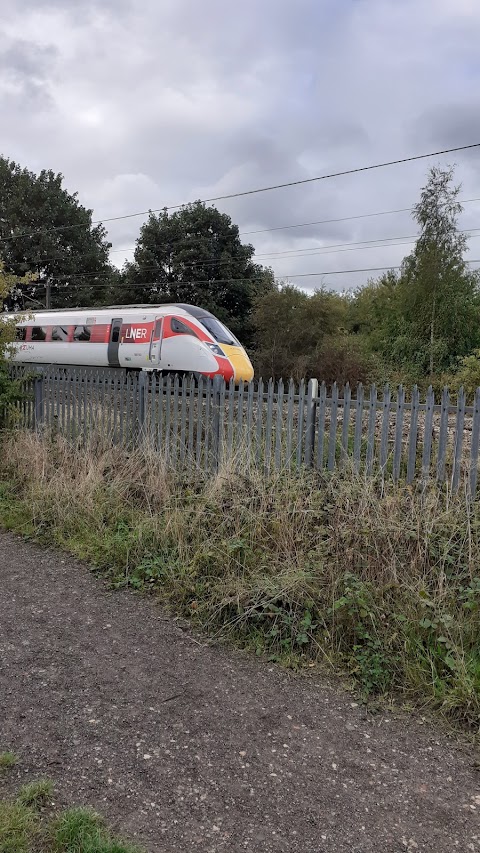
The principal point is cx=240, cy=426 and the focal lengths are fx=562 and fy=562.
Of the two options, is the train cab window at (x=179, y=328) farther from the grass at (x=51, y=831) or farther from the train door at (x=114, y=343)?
the grass at (x=51, y=831)

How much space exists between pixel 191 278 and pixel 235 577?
33217 mm

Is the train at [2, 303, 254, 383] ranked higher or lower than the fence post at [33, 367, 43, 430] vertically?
higher

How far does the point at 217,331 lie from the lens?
50.5 feet

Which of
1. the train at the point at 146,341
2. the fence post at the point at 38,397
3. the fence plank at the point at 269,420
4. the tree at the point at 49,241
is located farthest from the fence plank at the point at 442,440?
the tree at the point at 49,241

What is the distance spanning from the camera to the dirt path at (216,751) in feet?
7.27

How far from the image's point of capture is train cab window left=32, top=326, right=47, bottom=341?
1889 centimetres

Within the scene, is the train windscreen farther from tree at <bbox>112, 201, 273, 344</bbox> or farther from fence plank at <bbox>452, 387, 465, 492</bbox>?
tree at <bbox>112, 201, 273, 344</bbox>

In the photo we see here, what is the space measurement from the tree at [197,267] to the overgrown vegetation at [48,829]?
1282 inches

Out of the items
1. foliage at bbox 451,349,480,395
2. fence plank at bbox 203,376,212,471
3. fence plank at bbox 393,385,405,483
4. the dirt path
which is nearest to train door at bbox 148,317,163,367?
foliage at bbox 451,349,480,395

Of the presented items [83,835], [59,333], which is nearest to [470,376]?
[59,333]

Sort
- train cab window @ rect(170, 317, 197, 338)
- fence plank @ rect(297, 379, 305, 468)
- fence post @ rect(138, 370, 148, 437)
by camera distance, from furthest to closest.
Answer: train cab window @ rect(170, 317, 197, 338) → fence post @ rect(138, 370, 148, 437) → fence plank @ rect(297, 379, 305, 468)

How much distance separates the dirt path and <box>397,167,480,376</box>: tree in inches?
868

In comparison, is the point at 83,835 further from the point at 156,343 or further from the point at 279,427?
the point at 156,343

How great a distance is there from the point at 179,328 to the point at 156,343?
3.01 ft
